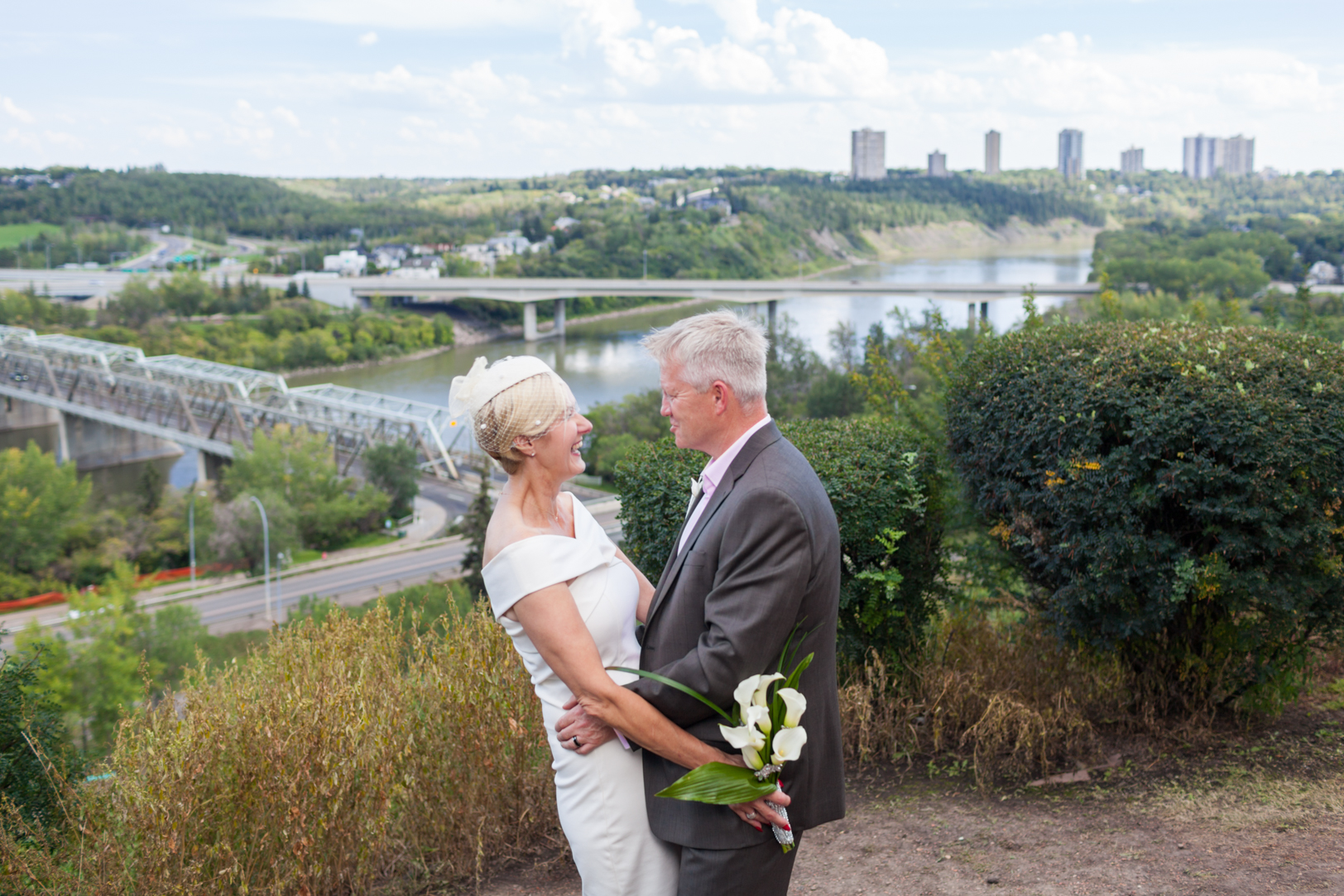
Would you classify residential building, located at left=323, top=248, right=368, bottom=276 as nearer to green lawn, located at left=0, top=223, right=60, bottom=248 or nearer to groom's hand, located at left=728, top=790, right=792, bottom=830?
green lawn, located at left=0, top=223, right=60, bottom=248

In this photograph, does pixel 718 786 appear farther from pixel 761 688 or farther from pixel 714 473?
pixel 714 473

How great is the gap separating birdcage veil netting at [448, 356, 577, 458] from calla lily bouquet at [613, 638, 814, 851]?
0.43 m

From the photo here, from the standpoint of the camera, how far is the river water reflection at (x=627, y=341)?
4262 centimetres

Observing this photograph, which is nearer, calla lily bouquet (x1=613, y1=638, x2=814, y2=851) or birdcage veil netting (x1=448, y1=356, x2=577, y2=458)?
calla lily bouquet (x1=613, y1=638, x2=814, y2=851)

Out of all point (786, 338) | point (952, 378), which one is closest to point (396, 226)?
point (786, 338)

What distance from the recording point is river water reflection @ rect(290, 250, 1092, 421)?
42625 mm

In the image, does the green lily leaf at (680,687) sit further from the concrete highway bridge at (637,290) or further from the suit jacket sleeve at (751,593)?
the concrete highway bridge at (637,290)

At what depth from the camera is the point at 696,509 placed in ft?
5.53

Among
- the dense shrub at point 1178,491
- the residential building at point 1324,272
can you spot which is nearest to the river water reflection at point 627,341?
the residential building at point 1324,272

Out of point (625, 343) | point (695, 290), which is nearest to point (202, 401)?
point (625, 343)

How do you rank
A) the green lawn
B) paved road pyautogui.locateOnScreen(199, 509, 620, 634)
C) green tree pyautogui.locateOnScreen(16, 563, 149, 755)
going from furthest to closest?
the green lawn < paved road pyautogui.locateOnScreen(199, 509, 620, 634) < green tree pyautogui.locateOnScreen(16, 563, 149, 755)

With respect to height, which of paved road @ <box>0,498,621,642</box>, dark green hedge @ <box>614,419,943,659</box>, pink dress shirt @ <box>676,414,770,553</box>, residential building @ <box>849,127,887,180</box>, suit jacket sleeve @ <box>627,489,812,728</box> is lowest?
paved road @ <box>0,498,621,642</box>

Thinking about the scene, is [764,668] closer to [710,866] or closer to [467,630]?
[710,866]

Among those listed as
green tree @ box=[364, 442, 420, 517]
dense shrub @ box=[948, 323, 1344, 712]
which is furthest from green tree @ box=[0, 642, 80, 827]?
green tree @ box=[364, 442, 420, 517]
